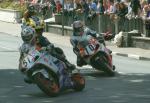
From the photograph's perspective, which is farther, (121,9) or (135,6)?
(121,9)

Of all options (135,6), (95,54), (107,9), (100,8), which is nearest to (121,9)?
(135,6)

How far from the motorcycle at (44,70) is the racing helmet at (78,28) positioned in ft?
11.8

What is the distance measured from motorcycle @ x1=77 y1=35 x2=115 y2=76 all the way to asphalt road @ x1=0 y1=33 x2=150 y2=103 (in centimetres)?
31

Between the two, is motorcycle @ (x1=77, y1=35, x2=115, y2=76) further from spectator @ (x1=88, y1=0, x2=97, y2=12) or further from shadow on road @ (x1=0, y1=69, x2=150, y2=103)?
spectator @ (x1=88, y1=0, x2=97, y2=12)

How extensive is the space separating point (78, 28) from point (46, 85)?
4.45 m

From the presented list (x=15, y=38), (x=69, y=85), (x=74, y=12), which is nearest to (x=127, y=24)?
(x=74, y=12)

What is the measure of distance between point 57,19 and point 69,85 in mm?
25352

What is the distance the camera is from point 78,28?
17.9 meters

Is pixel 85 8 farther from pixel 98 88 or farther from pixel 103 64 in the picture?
pixel 98 88

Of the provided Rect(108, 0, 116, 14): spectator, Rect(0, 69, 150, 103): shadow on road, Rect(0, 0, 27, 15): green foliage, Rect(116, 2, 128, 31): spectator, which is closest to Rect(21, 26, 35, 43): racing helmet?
Rect(0, 69, 150, 103): shadow on road

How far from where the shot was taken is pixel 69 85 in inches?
571

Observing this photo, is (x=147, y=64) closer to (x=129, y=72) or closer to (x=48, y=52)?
(x=129, y=72)

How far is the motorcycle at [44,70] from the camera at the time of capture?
13641mm

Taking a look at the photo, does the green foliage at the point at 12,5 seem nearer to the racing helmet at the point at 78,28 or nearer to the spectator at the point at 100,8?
the spectator at the point at 100,8
